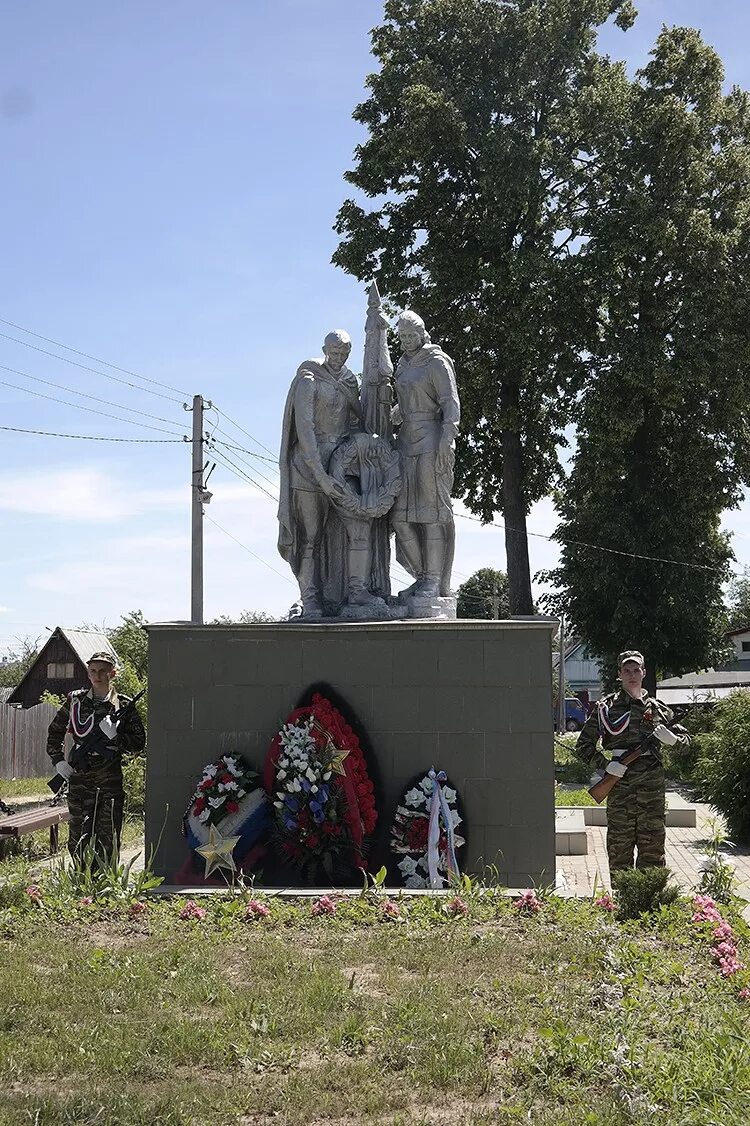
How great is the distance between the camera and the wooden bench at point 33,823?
9234mm

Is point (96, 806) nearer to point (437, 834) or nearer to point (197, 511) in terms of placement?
point (437, 834)

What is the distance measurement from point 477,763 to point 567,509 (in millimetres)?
16838

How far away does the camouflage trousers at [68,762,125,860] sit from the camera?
23.5ft

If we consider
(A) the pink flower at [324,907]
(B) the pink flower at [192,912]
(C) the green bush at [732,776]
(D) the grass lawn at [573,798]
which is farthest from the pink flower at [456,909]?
(D) the grass lawn at [573,798]

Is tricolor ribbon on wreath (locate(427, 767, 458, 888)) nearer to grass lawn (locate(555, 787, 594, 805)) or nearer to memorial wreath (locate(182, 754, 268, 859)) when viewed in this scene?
memorial wreath (locate(182, 754, 268, 859))

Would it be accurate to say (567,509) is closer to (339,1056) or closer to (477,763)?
(477,763)

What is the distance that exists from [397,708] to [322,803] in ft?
2.80

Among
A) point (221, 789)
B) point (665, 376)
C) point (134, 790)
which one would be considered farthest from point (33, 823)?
point (665, 376)

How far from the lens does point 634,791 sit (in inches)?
261

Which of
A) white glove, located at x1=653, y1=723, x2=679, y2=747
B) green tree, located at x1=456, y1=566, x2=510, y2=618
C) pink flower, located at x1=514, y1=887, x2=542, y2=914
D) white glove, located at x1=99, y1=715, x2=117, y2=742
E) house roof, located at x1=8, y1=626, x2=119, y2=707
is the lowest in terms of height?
pink flower, located at x1=514, y1=887, x2=542, y2=914

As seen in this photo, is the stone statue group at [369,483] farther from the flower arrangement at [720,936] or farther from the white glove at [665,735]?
the flower arrangement at [720,936]

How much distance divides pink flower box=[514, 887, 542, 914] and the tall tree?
14.8 m

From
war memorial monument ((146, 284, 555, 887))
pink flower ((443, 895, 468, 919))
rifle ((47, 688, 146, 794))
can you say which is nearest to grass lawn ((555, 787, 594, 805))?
war memorial monument ((146, 284, 555, 887))

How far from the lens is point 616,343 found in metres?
20.5
